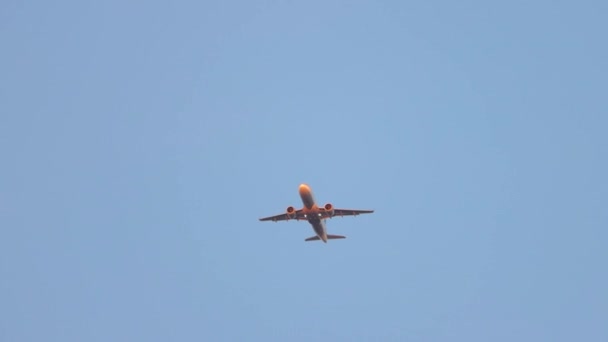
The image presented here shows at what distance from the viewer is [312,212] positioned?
319 ft

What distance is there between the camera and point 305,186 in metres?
94.4

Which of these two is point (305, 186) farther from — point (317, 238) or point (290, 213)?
point (317, 238)

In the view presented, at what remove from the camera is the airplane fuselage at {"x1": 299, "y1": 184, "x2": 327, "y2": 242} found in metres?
94.4

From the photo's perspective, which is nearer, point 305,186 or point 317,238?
point 305,186

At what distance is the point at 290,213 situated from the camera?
9856 centimetres

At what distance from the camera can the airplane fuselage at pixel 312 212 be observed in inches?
3718

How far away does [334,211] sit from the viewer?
322ft

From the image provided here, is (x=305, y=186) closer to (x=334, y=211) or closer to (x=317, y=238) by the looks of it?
(x=334, y=211)

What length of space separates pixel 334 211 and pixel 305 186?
18.1ft

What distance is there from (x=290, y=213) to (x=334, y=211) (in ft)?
15.4

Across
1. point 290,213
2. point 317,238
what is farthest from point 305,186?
point 317,238

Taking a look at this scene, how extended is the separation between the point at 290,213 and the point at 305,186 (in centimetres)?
531

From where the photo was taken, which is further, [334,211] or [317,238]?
[317,238]

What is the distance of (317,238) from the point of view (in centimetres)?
10475
